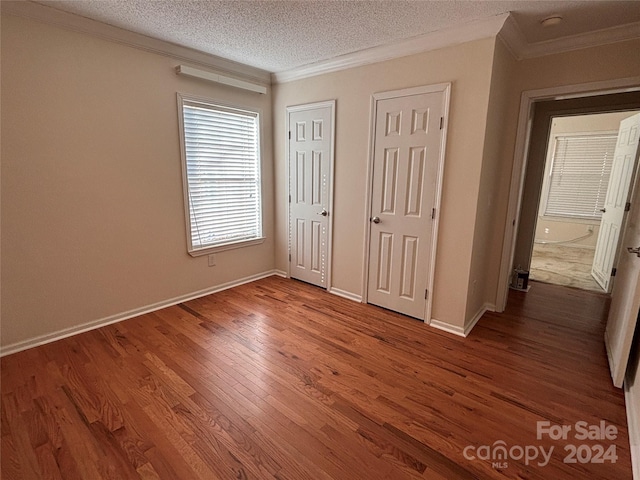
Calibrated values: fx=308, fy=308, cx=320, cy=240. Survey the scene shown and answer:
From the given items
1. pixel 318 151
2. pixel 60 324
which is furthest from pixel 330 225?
pixel 60 324

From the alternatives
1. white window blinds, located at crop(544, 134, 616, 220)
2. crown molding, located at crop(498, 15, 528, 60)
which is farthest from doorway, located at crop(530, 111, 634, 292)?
crown molding, located at crop(498, 15, 528, 60)

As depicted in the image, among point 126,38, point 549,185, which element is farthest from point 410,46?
point 549,185

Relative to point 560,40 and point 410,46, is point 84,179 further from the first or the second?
point 560,40

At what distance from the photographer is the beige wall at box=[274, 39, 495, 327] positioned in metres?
2.48

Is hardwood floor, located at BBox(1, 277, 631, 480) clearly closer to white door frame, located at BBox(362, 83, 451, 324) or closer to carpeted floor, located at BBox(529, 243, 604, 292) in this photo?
white door frame, located at BBox(362, 83, 451, 324)

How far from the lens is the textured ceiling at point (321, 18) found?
83.3 inches

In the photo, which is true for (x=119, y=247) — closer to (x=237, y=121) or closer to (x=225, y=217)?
(x=225, y=217)

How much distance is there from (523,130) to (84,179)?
395cm

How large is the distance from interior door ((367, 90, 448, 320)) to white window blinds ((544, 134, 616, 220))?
17.0 ft

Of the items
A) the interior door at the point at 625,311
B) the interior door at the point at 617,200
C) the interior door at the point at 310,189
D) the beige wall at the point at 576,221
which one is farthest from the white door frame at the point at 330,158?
the beige wall at the point at 576,221

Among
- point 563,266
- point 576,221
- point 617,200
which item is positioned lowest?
point 563,266

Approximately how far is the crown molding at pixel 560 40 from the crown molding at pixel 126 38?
8.37ft

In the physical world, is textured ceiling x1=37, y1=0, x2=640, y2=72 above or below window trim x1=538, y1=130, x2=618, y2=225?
above

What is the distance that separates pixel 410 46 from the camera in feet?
8.82
